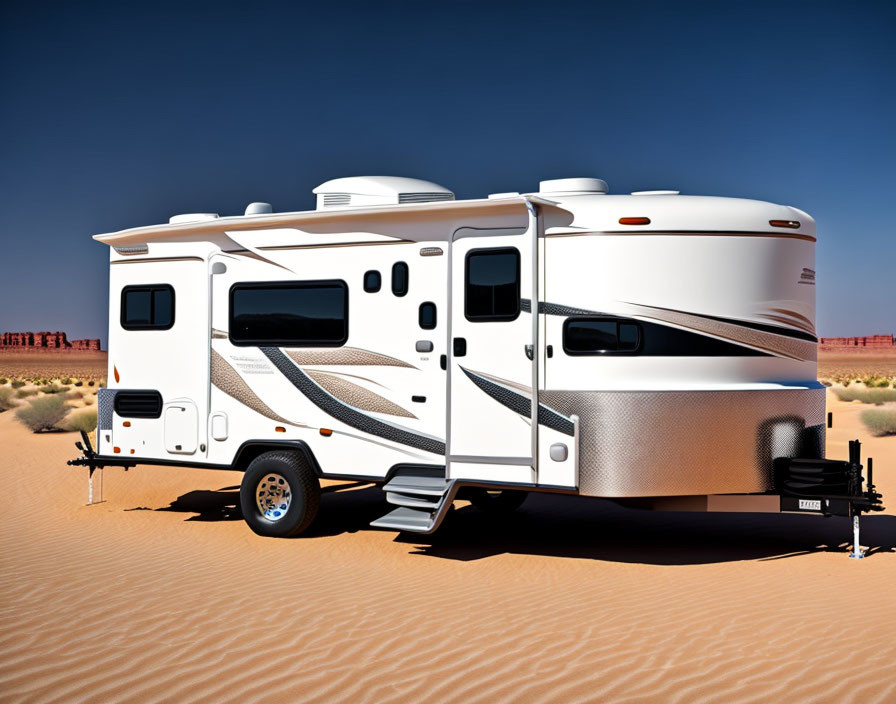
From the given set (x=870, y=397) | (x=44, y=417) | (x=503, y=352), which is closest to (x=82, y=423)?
Result: (x=44, y=417)

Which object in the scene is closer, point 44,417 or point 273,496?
point 273,496

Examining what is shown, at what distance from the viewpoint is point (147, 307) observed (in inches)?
386

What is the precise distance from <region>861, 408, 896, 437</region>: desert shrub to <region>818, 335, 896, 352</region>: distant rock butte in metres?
101

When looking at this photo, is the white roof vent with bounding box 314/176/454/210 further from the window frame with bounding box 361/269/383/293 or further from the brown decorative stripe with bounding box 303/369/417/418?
the brown decorative stripe with bounding box 303/369/417/418

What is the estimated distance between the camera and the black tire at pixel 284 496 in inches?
352

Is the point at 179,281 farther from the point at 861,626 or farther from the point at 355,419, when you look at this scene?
the point at 861,626

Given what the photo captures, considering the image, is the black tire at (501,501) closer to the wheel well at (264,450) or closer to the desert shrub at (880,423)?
the wheel well at (264,450)

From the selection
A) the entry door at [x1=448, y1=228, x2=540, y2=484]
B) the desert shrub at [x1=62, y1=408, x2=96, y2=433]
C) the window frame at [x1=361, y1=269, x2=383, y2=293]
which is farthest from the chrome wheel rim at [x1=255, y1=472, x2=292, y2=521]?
the desert shrub at [x1=62, y1=408, x2=96, y2=433]

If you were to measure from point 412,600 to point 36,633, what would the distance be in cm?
269

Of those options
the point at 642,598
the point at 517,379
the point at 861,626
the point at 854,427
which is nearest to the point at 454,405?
the point at 517,379

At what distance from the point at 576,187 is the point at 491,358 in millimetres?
1829

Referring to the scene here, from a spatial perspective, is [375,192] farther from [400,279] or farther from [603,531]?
[603,531]

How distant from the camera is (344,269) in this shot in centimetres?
875

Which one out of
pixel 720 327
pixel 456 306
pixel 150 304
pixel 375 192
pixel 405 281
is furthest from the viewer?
pixel 150 304
